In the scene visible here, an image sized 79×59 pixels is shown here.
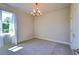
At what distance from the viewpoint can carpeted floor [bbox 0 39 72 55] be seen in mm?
1363

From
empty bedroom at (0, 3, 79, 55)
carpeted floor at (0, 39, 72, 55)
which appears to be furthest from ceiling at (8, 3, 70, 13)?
carpeted floor at (0, 39, 72, 55)

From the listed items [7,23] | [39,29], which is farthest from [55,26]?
[7,23]

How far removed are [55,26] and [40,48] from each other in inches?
15.5

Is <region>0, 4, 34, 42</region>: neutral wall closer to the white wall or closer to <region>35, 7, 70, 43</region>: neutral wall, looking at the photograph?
<region>35, 7, 70, 43</region>: neutral wall

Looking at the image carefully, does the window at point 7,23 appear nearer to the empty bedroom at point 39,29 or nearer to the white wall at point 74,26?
the empty bedroom at point 39,29

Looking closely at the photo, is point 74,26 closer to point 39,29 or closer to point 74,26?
point 74,26

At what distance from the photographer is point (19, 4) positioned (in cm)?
138

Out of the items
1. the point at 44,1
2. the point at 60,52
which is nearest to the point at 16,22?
the point at 44,1

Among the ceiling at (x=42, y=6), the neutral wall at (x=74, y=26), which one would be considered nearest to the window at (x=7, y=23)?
the ceiling at (x=42, y=6)

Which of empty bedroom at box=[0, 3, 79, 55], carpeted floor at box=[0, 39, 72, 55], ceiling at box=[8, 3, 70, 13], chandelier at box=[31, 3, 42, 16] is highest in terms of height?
ceiling at box=[8, 3, 70, 13]

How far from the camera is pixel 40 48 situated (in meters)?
1.44

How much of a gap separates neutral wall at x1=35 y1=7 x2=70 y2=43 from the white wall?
6cm

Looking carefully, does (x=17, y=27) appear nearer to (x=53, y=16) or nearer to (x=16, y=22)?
(x=16, y=22)

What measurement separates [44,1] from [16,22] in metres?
0.50
